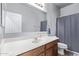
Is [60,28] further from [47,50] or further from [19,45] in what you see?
[19,45]

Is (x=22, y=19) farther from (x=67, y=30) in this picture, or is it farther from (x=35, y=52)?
(x=67, y=30)

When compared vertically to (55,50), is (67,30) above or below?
above

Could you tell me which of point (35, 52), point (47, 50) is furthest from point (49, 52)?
point (35, 52)

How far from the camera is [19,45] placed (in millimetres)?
1156

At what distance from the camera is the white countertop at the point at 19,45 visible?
42.5 inches

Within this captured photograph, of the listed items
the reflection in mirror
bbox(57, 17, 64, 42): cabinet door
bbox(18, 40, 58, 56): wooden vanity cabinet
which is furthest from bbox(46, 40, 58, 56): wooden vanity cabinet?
the reflection in mirror

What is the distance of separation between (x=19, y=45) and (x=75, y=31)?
2.32ft

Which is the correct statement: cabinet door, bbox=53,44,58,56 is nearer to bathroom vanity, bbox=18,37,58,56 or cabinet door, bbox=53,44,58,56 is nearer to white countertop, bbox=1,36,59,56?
bathroom vanity, bbox=18,37,58,56

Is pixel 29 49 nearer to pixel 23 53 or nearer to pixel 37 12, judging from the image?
pixel 23 53

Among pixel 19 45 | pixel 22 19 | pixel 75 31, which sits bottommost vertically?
pixel 19 45

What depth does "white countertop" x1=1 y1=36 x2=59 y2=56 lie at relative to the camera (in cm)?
108

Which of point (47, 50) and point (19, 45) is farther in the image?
point (47, 50)

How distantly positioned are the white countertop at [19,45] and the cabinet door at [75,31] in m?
0.22

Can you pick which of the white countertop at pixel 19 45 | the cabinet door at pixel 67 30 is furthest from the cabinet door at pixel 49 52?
the cabinet door at pixel 67 30
